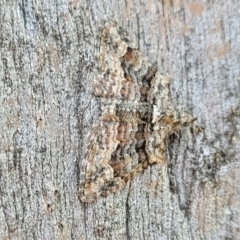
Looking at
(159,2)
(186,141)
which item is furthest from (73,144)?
(159,2)

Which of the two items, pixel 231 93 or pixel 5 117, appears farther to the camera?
pixel 5 117

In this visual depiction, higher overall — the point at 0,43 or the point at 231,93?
the point at 0,43

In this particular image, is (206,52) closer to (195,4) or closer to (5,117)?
(195,4)
